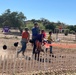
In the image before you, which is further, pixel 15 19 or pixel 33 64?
pixel 15 19

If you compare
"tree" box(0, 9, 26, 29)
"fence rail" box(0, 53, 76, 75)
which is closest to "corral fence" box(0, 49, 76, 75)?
"fence rail" box(0, 53, 76, 75)

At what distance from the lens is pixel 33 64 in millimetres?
9914

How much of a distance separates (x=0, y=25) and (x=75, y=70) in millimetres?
67581

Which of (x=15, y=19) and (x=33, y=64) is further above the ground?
(x=15, y=19)

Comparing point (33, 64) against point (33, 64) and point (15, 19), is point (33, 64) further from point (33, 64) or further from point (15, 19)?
point (15, 19)

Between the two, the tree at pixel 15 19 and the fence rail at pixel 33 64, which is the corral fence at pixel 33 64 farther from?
the tree at pixel 15 19

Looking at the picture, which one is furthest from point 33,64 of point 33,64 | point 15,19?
point 15,19

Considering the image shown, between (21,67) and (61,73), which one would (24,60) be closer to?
(21,67)

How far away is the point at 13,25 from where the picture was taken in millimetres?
68000

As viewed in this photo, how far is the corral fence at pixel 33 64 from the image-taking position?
9.08m

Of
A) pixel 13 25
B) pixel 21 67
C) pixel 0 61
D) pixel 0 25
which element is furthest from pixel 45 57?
pixel 0 25

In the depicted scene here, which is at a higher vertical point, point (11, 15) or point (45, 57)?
point (11, 15)

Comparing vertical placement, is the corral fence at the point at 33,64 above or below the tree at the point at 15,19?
below

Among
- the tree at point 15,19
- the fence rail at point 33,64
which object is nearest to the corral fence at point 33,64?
the fence rail at point 33,64
